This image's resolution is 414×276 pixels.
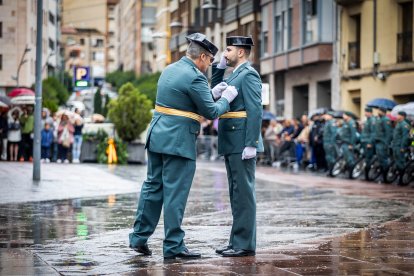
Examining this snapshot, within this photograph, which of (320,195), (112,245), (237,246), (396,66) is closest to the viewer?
(237,246)

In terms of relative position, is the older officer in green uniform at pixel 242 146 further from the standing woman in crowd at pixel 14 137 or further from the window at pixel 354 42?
the window at pixel 354 42

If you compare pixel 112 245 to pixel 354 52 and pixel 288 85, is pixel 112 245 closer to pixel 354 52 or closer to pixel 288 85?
pixel 354 52

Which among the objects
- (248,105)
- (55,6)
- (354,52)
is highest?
(55,6)

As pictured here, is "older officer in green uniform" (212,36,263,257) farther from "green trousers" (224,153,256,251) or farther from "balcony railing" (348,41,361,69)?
"balcony railing" (348,41,361,69)

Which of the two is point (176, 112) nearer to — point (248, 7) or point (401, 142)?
point (401, 142)

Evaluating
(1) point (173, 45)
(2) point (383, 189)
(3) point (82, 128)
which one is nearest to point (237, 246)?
(2) point (383, 189)

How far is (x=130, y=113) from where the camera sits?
35000 mm

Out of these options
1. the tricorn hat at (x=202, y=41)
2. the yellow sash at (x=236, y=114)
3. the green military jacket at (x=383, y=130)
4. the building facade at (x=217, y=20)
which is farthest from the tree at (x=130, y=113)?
the tricorn hat at (x=202, y=41)

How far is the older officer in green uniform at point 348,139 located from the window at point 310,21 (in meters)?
15.3

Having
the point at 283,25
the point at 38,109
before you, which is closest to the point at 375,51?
the point at 283,25

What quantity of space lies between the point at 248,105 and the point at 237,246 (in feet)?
4.30

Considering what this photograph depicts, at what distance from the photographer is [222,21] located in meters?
65.2

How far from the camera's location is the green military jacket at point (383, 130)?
28.3m

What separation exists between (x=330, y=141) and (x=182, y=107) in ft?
74.3
